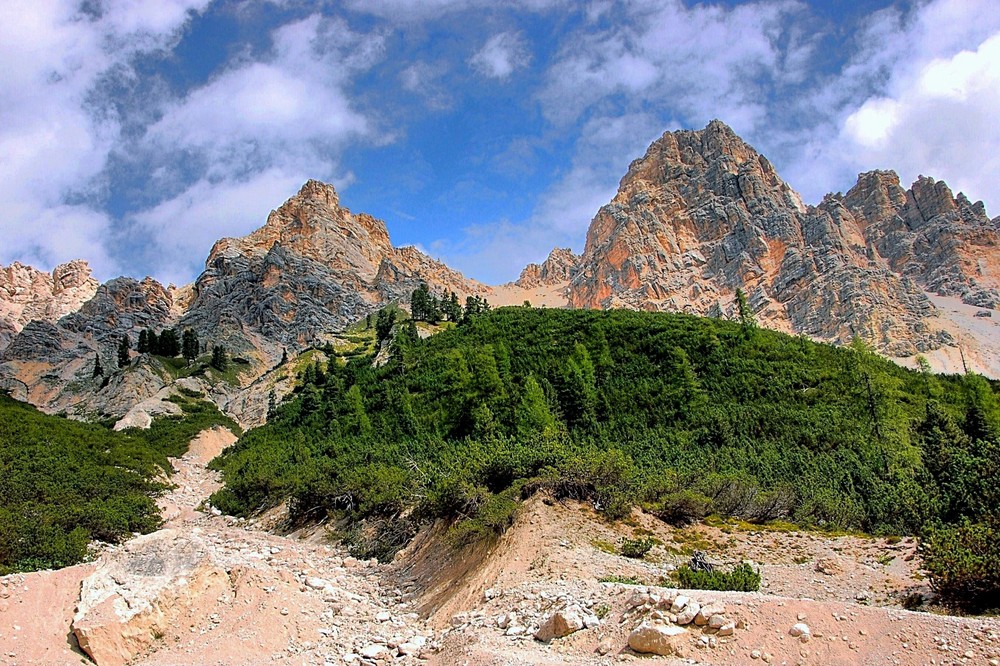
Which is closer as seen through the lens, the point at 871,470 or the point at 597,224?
the point at 871,470

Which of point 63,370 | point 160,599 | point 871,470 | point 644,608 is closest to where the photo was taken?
point 644,608

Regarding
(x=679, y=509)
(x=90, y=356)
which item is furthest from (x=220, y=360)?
(x=679, y=509)

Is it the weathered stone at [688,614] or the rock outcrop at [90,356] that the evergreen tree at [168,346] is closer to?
the rock outcrop at [90,356]

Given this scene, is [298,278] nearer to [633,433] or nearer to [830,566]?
[633,433]

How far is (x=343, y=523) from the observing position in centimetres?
2298

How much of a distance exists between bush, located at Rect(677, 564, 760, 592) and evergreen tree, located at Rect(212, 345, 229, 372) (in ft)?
276

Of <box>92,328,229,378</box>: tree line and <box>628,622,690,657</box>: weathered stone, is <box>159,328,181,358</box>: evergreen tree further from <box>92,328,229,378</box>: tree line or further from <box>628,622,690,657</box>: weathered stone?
<box>628,622,690,657</box>: weathered stone

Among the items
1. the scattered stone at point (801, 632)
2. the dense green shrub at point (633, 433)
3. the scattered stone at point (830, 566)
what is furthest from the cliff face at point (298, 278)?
the scattered stone at point (801, 632)

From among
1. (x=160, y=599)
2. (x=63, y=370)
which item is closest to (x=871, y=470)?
(x=160, y=599)

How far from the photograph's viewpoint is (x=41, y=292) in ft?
480

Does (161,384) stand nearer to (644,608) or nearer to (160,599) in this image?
(160,599)

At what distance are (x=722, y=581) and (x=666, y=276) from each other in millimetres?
150231

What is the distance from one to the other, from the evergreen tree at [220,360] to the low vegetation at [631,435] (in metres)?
37.1

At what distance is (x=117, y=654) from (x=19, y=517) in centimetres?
1096
